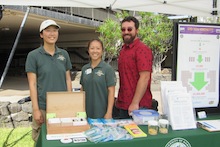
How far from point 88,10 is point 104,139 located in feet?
34.0

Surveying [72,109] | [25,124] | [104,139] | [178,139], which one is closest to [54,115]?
[72,109]

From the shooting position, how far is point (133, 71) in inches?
90.1

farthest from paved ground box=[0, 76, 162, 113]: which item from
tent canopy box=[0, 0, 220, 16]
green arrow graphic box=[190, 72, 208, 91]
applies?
green arrow graphic box=[190, 72, 208, 91]

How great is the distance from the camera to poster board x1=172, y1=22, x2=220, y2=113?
6.66ft

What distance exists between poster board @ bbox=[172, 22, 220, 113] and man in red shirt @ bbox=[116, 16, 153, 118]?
27 cm

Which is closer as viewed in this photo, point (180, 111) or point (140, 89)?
point (180, 111)

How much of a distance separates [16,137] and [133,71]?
276 centimetres

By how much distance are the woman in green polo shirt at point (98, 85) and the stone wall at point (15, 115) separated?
291 cm

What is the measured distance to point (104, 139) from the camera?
1.56 metres

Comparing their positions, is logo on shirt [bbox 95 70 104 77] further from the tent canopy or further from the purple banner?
the tent canopy

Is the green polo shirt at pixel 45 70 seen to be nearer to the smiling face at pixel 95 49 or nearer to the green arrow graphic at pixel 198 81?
the smiling face at pixel 95 49

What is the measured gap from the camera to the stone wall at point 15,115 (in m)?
4.71

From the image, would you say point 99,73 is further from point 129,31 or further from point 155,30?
point 155,30

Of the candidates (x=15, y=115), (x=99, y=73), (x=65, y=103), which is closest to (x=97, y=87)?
(x=99, y=73)
